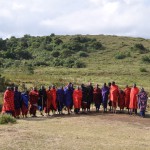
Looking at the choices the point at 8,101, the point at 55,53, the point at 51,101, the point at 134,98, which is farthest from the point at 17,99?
the point at 55,53

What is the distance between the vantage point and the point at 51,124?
59.0 ft

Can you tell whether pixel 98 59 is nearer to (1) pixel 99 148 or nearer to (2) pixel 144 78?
(2) pixel 144 78

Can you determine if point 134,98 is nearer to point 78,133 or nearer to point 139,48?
point 78,133

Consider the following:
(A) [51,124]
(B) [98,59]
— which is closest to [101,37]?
(B) [98,59]

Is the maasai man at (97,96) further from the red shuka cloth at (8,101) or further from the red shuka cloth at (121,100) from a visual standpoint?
the red shuka cloth at (8,101)

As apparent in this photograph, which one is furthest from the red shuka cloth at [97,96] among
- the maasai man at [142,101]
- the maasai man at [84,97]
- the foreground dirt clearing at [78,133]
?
the maasai man at [142,101]

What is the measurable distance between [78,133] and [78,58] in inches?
2122

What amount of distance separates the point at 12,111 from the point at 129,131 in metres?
6.15

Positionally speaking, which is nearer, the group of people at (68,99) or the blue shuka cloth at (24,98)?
the group of people at (68,99)

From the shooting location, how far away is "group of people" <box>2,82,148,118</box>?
68.0ft

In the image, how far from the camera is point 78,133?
1608 cm

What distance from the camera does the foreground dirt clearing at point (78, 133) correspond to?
13625mm

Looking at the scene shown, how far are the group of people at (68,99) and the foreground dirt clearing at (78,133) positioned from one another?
138cm

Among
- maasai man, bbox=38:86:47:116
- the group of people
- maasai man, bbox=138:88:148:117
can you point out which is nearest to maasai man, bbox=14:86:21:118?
the group of people
